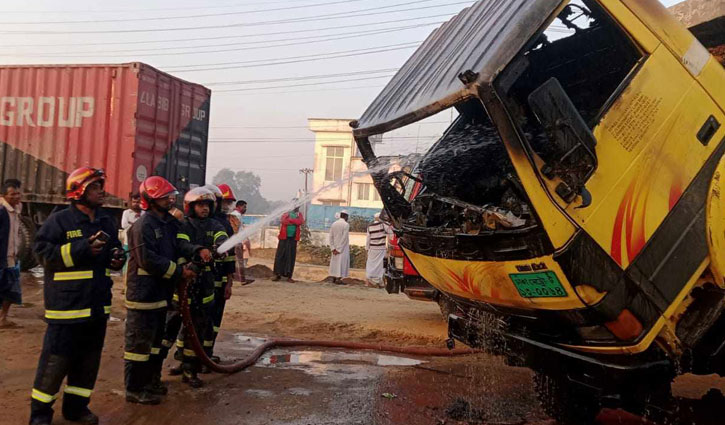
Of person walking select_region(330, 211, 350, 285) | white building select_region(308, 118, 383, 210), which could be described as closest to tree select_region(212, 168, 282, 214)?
white building select_region(308, 118, 383, 210)

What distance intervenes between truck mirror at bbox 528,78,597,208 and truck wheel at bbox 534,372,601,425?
4.99ft

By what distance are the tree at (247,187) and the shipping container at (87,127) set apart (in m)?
90.0

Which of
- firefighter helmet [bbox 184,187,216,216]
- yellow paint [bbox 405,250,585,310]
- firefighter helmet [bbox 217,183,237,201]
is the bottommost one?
yellow paint [bbox 405,250,585,310]

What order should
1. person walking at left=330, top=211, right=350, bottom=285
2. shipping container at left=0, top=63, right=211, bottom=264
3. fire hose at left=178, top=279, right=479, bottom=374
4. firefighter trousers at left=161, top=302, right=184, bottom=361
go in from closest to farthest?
firefighter trousers at left=161, top=302, right=184, bottom=361 < fire hose at left=178, top=279, right=479, bottom=374 < shipping container at left=0, top=63, right=211, bottom=264 < person walking at left=330, top=211, right=350, bottom=285

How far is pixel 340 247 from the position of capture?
14711 mm

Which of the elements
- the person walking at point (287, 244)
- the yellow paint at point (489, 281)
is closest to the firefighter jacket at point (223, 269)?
the yellow paint at point (489, 281)

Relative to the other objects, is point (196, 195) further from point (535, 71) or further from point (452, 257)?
point (535, 71)

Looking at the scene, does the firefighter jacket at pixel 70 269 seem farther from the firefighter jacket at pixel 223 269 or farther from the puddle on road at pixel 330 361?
the puddle on road at pixel 330 361

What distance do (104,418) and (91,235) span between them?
4.24ft

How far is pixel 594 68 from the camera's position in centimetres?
413

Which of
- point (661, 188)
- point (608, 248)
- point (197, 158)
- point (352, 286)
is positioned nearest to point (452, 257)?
point (608, 248)

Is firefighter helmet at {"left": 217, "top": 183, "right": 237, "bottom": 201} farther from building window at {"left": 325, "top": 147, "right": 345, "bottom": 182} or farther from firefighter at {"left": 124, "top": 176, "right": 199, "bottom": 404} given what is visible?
building window at {"left": 325, "top": 147, "right": 345, "bottom": 182}

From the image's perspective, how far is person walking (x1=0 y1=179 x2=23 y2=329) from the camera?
613cm

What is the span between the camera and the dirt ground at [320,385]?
426cm
